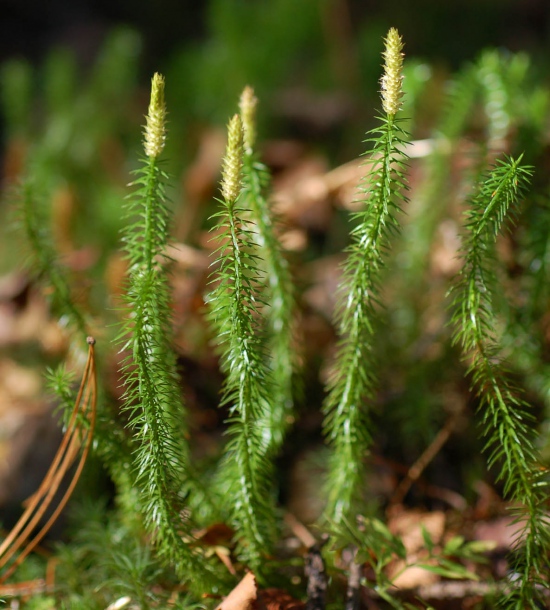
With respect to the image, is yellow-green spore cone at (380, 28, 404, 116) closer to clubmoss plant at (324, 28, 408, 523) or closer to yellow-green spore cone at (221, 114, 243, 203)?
clubmoss plant at (324, 28, 408, 523)

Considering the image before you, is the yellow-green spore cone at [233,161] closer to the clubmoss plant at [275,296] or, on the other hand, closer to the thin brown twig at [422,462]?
the clubmoss plant at [275,296]

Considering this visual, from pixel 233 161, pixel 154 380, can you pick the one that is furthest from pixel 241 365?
pixel 233 161

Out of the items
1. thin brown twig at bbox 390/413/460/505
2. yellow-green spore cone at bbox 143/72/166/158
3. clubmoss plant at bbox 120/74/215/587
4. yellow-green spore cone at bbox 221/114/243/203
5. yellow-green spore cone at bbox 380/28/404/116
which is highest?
yellow-green spore cone at bbox 380/28/404/116

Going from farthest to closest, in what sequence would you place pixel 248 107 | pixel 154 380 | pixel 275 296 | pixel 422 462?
1. pixel 422 462
2. pixel 275 296
3. pixel 248 107
4. pixel 154 380

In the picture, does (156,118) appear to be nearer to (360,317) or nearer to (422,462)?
(360,317)

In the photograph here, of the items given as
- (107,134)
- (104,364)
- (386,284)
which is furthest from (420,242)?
→ (107,134)

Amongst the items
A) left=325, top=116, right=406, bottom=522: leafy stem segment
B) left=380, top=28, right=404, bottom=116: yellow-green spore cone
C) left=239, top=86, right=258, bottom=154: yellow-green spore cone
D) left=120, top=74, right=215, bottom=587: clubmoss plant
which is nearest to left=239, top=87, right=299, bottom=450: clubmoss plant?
left=239, top=86, right=258, bottom=154: yellow-green spore cone
